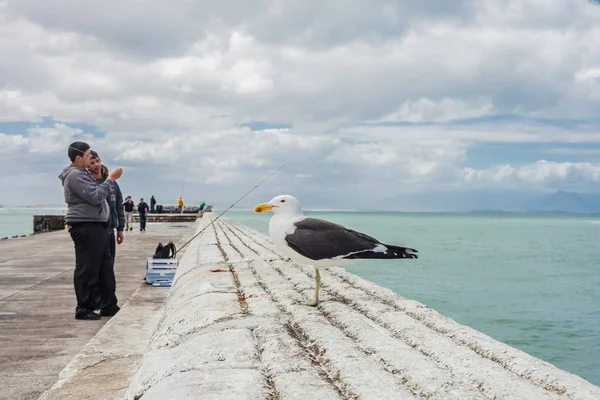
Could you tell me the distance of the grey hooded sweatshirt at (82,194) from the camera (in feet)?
19.7

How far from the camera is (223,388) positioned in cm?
268

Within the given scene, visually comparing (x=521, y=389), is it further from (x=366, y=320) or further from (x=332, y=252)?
(x=332, y=252)

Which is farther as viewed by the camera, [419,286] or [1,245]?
[419,286]

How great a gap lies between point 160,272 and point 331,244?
452 cm

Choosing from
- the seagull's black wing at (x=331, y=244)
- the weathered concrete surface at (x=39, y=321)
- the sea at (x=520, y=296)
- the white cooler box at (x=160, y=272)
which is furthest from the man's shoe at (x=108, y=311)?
the sea at (x=520, y=296)

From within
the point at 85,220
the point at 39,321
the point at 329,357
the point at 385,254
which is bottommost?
the point at 39,321

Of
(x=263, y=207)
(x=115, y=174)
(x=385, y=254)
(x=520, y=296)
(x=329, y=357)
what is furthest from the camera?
(x=520, y=296)

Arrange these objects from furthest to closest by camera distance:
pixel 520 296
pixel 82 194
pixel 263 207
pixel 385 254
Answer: pixel 520 296
pixel 82 194
pixel 263 207
pixel 385 254

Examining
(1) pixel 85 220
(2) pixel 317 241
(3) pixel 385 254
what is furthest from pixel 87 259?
(3) pixel 385 254

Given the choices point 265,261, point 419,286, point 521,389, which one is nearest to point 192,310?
point 521,389

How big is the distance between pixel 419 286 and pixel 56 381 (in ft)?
55.6

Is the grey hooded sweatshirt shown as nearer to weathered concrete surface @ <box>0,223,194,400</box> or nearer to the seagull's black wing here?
weathered concrete surface @ <box>0,223,194,400</box>

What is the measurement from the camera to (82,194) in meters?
6.00

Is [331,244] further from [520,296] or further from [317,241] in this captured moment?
[520,296]
